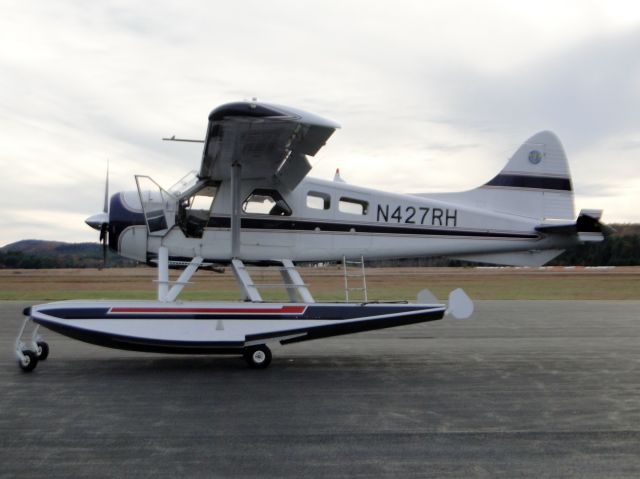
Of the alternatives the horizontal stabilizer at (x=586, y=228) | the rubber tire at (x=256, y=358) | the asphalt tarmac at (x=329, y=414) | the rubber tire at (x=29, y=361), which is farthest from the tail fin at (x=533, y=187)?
the rubber tire at (x=29, y=361)

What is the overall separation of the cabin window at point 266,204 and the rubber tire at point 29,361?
12.0 feet

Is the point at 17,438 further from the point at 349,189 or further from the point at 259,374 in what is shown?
the point at 349,189

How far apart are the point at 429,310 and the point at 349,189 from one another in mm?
2412

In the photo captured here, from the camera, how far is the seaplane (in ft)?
27.5

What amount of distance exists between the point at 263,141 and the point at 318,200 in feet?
5.94

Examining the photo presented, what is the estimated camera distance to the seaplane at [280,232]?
8.38 metres

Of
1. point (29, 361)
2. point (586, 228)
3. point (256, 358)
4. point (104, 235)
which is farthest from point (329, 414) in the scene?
point (586, 228)

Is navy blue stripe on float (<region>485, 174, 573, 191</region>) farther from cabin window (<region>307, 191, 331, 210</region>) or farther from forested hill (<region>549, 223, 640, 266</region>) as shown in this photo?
forested hill (<region>549, 223, 640, 266</region>)

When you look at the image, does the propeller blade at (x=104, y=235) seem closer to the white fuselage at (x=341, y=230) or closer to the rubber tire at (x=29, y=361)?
the white fuselage at (x=341, y=230)

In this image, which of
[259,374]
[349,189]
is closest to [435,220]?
[349,189]

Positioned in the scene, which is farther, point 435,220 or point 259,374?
point 435,220

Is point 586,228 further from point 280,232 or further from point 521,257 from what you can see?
point 280,232

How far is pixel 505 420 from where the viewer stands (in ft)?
19.9

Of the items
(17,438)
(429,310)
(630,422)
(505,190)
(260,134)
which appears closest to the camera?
(17,438)
